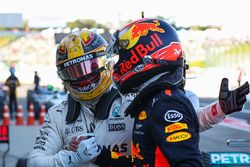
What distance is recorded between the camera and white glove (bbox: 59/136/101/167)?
251 centimetres

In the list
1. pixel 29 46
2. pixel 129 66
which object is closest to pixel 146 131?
pixel 129 66

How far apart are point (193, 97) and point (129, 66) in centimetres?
75

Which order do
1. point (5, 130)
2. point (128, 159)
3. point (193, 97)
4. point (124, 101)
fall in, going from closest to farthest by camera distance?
point (128, 159), point (124, 101), point (193, 97), point (5, 130)

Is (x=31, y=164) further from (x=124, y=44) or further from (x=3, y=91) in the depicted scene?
(x=3, y=91)

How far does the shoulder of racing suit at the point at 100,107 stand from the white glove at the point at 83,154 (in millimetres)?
178

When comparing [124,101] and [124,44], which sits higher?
[124,44]

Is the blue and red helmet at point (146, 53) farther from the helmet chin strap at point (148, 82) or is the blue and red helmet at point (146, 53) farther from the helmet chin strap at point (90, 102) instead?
the helmet chin strap at point (90, 102)

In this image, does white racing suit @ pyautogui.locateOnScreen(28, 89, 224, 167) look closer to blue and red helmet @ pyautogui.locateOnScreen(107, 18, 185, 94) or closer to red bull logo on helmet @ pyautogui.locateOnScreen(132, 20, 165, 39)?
blue and red helmet @ pyautogui.locateOnScreen(107, 18, 185, 94)

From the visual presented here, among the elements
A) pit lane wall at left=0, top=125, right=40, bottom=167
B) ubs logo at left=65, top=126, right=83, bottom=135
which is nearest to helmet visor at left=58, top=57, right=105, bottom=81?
ubs logo at left=65, top=126, right=83, bottom=135

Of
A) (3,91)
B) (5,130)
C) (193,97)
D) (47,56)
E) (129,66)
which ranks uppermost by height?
(129,66)

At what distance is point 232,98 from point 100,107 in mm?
621

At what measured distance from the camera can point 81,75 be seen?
2.80 m

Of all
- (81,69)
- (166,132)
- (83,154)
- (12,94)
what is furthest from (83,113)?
(12,94)

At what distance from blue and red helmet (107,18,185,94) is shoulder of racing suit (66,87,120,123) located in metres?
0.41
